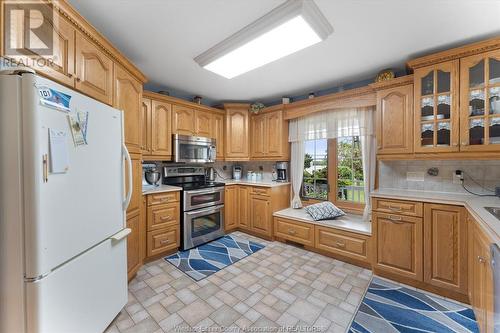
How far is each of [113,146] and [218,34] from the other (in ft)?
4.16

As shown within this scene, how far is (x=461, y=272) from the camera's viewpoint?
1719 mm

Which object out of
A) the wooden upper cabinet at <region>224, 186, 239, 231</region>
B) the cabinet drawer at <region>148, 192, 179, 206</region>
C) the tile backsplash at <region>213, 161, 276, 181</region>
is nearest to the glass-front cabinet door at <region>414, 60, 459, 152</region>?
the tile backsplash at <region>213, 161, 276, 181</region>

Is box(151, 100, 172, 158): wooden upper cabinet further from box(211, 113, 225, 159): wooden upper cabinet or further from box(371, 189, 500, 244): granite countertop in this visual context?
box(371, 189, 500, 244): granite countertop

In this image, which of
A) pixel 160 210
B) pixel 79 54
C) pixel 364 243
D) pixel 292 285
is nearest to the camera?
pixel 79 54

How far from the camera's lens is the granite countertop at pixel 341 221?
2.40 m

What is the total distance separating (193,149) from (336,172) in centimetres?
226

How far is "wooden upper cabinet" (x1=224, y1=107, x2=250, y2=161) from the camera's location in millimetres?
3676

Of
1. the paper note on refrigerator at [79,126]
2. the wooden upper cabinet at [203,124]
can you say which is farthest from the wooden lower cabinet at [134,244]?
the wooden upper cabinet at [203,124]

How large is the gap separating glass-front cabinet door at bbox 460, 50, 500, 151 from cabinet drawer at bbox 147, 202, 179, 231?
10.4 ft

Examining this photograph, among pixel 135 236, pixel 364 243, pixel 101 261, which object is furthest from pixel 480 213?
pixel 135 236

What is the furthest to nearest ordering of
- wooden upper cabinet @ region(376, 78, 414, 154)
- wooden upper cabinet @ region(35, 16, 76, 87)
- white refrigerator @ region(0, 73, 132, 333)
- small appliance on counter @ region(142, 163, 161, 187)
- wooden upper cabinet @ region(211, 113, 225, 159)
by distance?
wooden upper cabinet @ region(211, 113, 225, 159) < small appliance on counter @ region(142, 163, 161, 187) < wooden upper cabinet @ region(376, 78, 414, 154) < wooden upper cabinet @ region(35, 16, 76, 87) < white refrigerator @ region(0, 73, 132, 333)

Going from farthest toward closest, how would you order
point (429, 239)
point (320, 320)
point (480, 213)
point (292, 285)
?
1. point (292, 285)
2. point (429, 239)
3. point (320, 320)
4. point (480, 213)

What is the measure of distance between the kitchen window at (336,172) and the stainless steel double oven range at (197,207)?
4.91 feet

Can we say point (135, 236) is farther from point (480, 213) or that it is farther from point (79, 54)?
point (480, 213)
